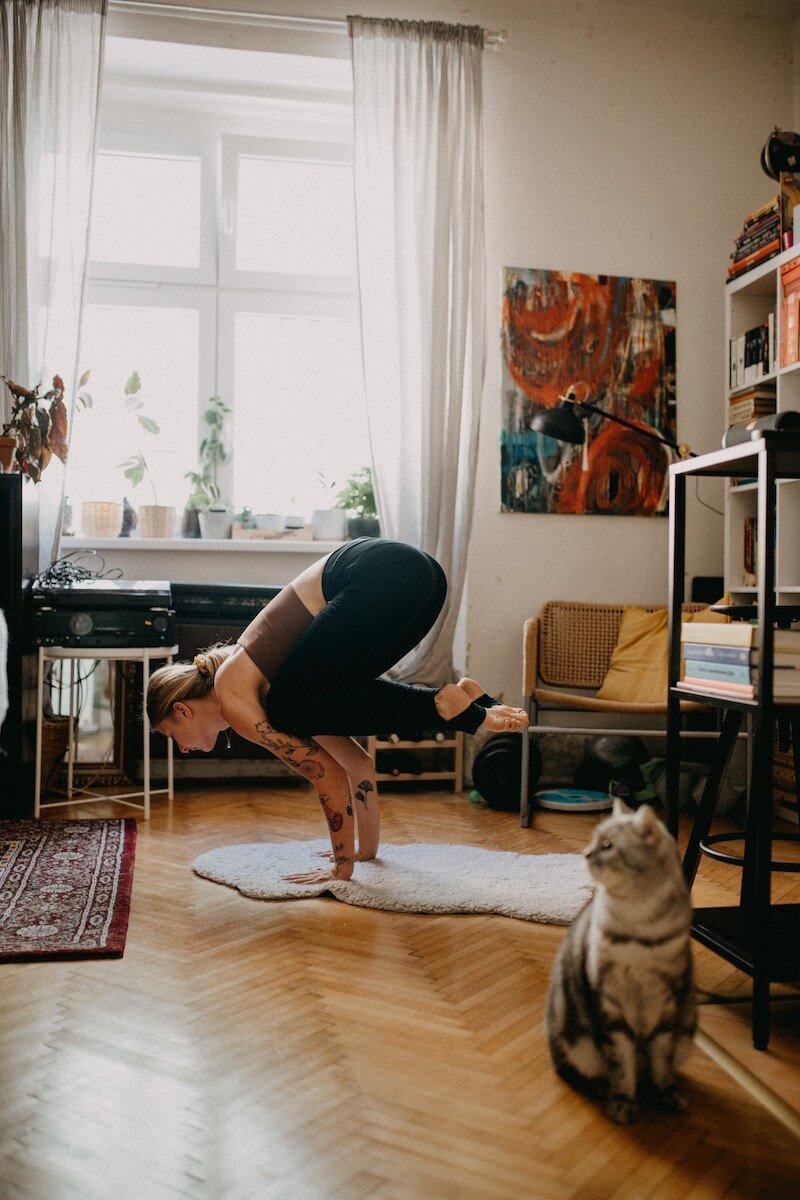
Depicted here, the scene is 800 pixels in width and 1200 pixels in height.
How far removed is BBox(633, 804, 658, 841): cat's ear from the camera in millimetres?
A: 1353

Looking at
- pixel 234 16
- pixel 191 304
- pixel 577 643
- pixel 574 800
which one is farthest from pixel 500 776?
pixel 234 16

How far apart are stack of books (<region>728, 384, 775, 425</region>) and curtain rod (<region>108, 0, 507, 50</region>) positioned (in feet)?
6.00

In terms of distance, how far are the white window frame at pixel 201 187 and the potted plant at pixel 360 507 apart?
1.14 m

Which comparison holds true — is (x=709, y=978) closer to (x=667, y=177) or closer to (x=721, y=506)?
(x=721, y=506)

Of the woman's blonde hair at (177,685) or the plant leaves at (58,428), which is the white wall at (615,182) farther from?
the woman's blonde hair at (177,685)

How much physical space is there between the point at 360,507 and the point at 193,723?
2149 mm

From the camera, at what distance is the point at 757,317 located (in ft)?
13.7

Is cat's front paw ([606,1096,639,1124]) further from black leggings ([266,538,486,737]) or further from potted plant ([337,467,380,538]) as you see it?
potted plant ([337,467,380,538])

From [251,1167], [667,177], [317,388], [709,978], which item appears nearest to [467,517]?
[317,388]

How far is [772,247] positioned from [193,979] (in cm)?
338

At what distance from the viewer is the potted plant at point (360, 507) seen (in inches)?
178

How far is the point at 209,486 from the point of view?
4.48m

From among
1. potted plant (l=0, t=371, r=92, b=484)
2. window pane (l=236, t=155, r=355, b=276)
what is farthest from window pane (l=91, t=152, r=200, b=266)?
potted plant (l=0, t=371, r=92, b=484)

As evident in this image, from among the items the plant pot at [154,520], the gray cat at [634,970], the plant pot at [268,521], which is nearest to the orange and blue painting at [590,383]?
the plant pot at [268,521]
